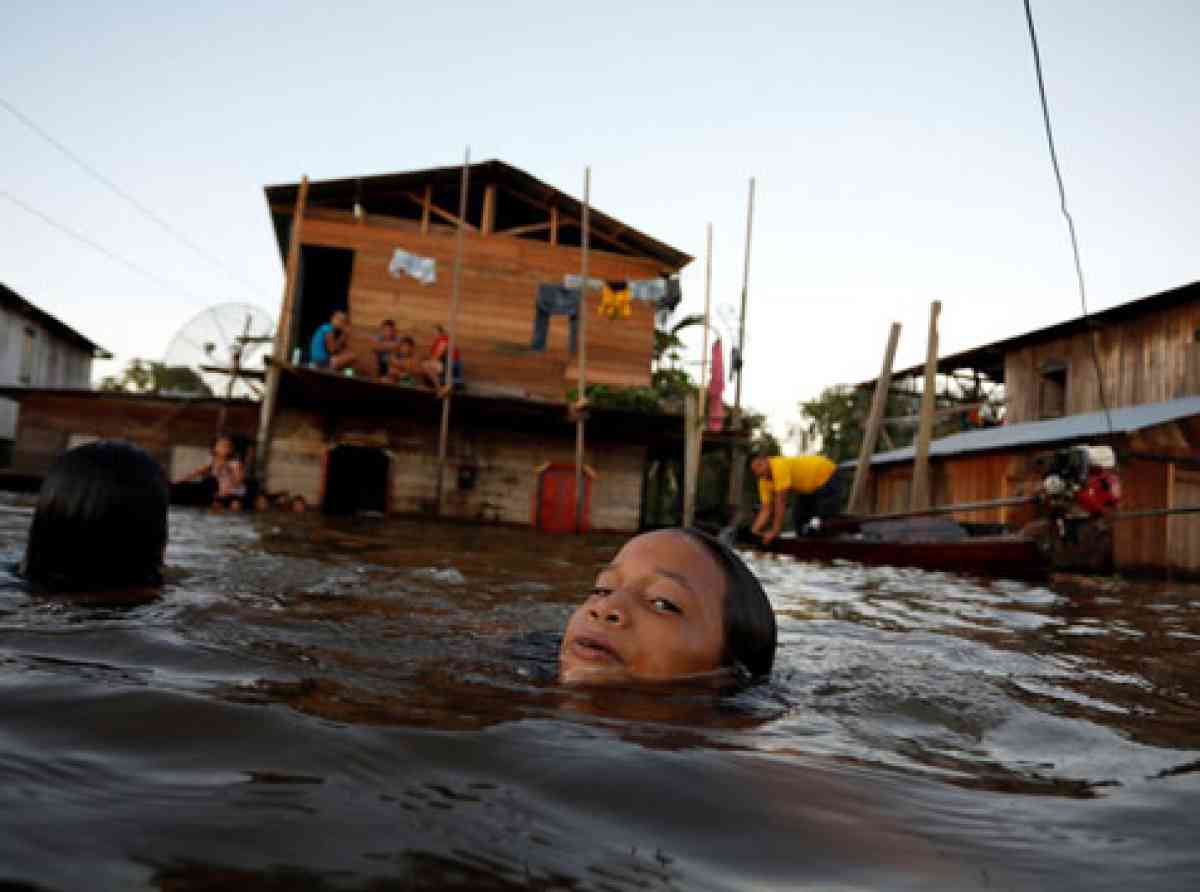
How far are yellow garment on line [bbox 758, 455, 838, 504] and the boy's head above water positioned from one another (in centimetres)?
968

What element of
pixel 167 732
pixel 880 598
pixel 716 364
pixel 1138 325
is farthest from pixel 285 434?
pixel 1138 325

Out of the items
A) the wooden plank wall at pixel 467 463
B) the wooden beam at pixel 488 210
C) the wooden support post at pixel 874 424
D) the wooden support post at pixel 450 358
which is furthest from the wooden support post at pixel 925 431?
the wooden beam at pixel 488 210

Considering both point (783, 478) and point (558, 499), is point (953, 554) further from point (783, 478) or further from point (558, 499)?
point (558, 499)

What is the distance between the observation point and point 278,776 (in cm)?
111

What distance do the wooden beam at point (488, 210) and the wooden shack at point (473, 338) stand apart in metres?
0.04

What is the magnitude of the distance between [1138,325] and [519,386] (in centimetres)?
1326

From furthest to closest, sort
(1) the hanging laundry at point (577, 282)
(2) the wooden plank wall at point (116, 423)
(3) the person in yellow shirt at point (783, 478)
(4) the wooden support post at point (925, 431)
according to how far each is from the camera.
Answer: (2) the wooden plank wall at point (116, 423)
(1) the hanging laundry at point (577, 282)
(4) the wooden support post at point (925, 431)
(3) the person in yellow shirt at point (783, 478)

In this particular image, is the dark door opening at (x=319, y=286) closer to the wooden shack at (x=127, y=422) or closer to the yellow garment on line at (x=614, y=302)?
the wooden shack at (x=127, y=422)

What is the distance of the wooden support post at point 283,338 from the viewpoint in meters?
14.7

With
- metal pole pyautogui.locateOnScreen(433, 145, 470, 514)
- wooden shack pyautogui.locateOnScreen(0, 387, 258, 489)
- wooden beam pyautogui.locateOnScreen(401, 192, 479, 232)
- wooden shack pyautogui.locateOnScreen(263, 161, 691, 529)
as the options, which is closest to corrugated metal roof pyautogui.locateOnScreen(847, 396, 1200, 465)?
wooden shack pyautogui.locateOnScreen(263, 161, 691, 529)

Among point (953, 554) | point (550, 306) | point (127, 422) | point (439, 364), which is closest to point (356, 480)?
point (127, 422)

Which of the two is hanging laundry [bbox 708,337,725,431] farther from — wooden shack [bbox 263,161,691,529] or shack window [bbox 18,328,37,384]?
shack window [bbox 18,328,37,384]

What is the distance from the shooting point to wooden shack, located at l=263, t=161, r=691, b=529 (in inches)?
635

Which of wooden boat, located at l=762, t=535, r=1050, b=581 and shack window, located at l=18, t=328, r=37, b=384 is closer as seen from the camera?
wooden boat, located at l=762, t=535, r=1050, b=581
